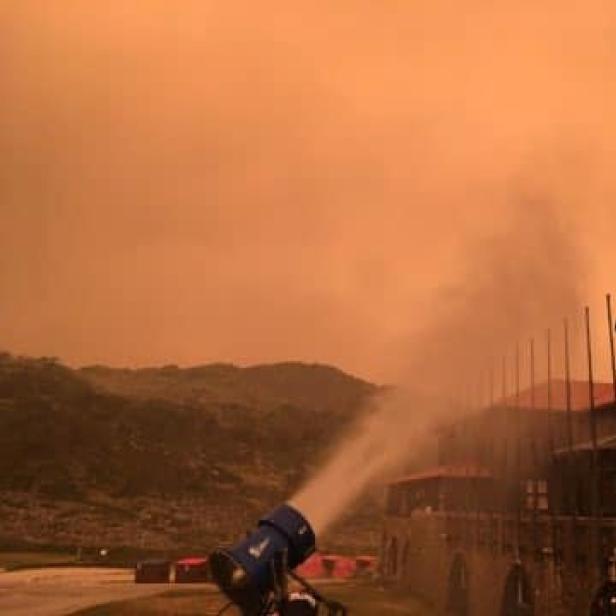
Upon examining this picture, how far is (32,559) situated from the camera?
66.4 meters

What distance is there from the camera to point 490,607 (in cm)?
3219

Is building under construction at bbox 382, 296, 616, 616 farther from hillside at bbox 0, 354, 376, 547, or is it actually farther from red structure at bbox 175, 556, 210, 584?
hillside at bbox 0, 354, 376, 547

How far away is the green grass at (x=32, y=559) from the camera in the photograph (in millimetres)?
61500

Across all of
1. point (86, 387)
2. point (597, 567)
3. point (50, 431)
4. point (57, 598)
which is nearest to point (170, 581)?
point (57, 598)

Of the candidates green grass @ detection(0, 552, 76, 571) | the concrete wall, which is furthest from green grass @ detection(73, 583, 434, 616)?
green grass @ detection(0, 552, 76, 571)

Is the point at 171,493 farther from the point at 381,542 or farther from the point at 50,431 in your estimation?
the point at 381,542

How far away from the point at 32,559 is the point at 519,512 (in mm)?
48546

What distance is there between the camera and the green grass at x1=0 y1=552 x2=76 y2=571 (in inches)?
2421

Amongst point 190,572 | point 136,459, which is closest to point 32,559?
point 190,572

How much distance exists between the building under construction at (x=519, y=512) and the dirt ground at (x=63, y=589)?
16374 mm

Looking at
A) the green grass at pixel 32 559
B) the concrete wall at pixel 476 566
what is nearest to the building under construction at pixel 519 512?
the concrete wall at pixel 476 566

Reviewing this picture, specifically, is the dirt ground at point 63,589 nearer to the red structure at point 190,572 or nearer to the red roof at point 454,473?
the red structure at point 190,572

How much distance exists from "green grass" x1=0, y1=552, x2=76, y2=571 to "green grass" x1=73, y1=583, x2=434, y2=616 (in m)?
21.2

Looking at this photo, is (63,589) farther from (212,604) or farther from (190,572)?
(212,604)
